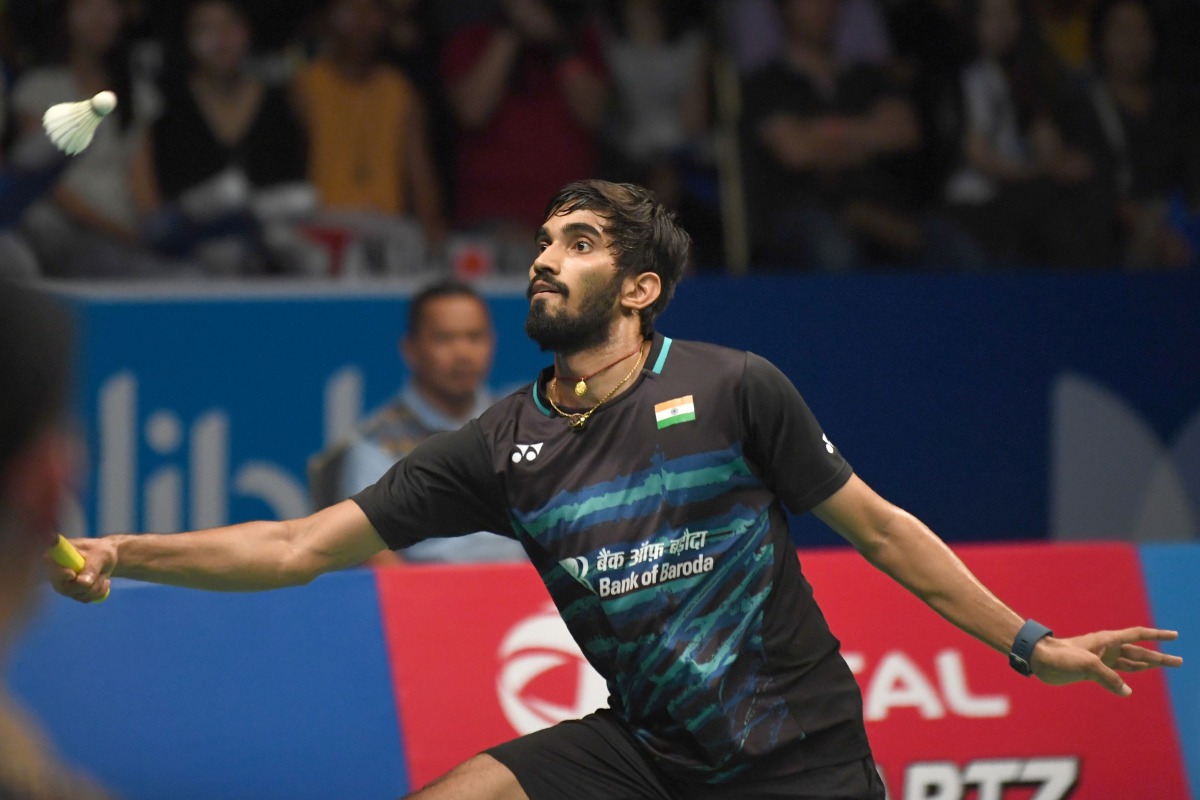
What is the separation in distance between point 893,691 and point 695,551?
4.79 feet

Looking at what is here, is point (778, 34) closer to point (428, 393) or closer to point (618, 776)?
point (428, 393)

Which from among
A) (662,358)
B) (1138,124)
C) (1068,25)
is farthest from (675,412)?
(1068,25)

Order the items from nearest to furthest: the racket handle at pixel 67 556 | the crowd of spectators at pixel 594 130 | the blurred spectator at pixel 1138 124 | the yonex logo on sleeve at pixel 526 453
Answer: the racket handle at pixel 67 556
the yonex logo on sleeve at pixel 526 453
the crowd of spectators at pixel 594 130
the blurred spectator at pixel 1138 124

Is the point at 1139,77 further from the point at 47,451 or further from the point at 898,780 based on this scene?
the point at 47,451

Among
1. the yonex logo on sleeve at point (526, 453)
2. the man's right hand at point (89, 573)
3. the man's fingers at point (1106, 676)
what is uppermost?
the yonex logo on sleeve at point (526, 453)

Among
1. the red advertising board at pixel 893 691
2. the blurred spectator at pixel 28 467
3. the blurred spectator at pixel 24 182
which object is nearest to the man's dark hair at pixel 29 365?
the blurred spectator at pixel 28 467

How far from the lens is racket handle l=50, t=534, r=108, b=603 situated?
328cm

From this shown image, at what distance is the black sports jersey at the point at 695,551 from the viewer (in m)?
3.72

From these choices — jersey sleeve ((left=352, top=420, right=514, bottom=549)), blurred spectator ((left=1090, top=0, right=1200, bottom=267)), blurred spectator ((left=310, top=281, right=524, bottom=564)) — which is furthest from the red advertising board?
blurred spectator ((left=1090, top=0, right=1200, bottom=267))

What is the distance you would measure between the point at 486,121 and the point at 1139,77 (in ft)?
11.4

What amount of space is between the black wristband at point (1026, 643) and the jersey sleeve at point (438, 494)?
1.20 meters

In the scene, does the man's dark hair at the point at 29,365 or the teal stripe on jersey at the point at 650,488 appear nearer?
the man's dark hair at the point at 29,365

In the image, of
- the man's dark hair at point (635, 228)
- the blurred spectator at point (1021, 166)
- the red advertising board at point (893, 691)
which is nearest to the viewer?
the man's dark hair at point (635, 228)

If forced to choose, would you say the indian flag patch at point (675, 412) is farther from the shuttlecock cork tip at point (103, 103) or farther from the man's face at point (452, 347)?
the man's face at point (452, 347)
